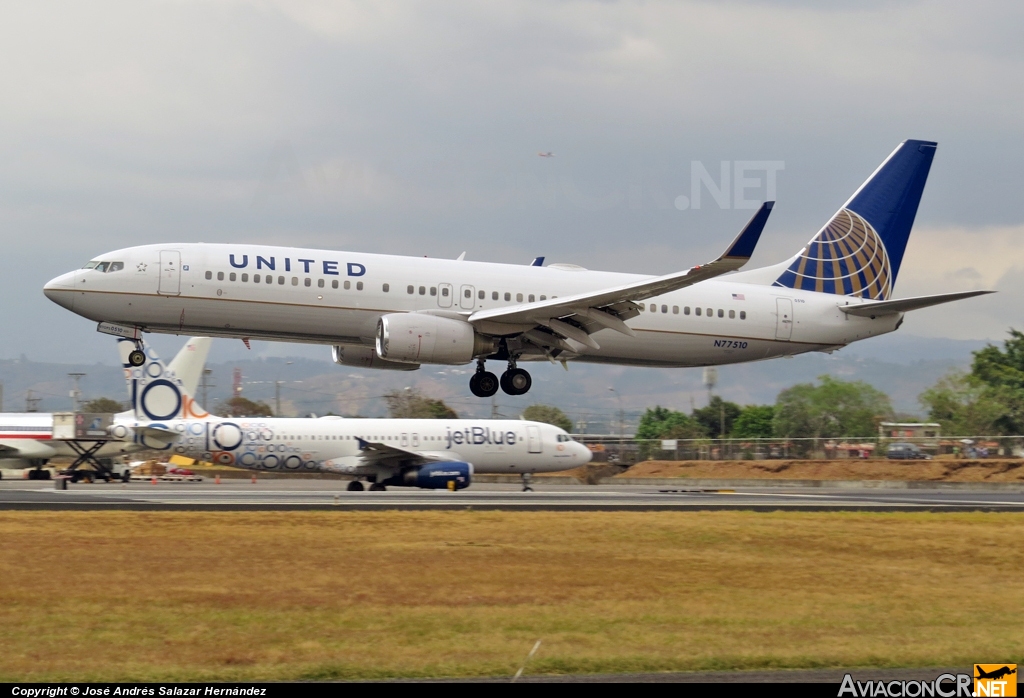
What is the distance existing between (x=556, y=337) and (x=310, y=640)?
60.8 feet

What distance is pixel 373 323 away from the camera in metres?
33.4

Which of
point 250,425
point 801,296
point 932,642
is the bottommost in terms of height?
point 932,642

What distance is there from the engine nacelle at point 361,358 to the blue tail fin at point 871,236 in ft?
47.7

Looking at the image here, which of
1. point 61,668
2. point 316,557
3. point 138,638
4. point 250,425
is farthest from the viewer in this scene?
point 250,425

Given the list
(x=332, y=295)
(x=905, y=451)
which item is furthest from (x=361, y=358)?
(x=905, y=451)

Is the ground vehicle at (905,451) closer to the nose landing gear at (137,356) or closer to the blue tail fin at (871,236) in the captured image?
the blue tail fin at (871,236)

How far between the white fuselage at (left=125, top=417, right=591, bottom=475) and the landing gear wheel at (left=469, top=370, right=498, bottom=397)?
73.9 feet

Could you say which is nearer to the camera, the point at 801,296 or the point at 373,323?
the point at 373,323

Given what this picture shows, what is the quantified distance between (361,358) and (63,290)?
9230mm

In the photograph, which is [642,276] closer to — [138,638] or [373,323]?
[373,323]

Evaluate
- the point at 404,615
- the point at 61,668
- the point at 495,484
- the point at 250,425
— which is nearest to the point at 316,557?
the point at 404,615

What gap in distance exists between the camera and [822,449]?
3334 inches

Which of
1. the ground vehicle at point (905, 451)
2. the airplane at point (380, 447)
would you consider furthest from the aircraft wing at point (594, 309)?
the ground vehicle at point (905, 451)

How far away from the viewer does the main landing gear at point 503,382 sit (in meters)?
36.4
